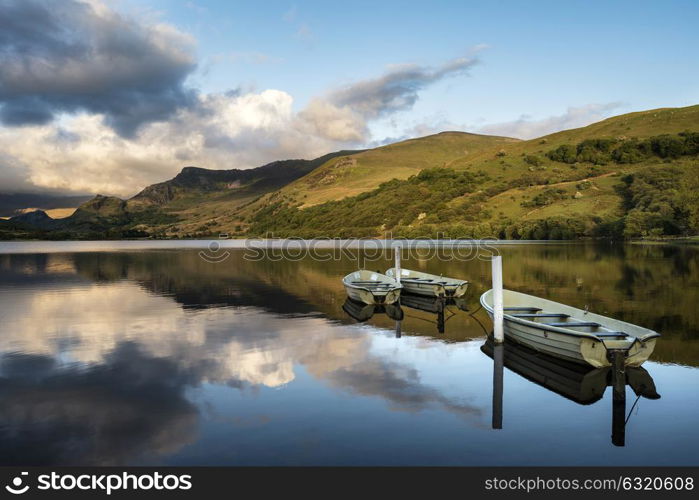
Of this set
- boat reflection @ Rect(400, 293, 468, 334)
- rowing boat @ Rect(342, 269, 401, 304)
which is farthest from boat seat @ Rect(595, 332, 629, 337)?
rowing boat @ Rect(342, 269, 401, 304)

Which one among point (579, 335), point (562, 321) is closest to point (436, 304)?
point (562, 321)

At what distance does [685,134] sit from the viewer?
186 metres

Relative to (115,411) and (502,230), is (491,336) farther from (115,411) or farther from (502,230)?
(502,230)

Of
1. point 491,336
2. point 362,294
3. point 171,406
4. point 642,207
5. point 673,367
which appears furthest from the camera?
point 642,207

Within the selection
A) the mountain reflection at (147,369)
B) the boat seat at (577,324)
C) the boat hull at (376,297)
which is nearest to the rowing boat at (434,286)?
the boat hull at (376,297)

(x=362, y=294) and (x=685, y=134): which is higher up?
(x=685, y=134)

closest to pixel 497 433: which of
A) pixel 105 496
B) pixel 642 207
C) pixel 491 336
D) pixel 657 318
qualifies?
pixel 105 496

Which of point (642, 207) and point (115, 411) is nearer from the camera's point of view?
Answer: point (115, 411)

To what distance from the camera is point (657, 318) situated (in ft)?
88.7

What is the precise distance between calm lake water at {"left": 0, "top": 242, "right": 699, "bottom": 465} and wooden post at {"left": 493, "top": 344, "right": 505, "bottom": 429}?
171mm

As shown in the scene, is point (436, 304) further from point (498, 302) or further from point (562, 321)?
point (498, 302)

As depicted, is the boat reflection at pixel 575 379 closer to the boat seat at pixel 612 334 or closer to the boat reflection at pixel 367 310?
the boat seat at pixel 612 334

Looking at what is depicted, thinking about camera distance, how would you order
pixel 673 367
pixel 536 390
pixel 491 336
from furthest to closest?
pixel 491 336 < pixel 673 367 < pixel 536 390

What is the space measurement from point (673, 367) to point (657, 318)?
419 inches
